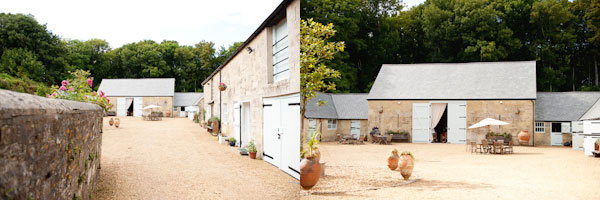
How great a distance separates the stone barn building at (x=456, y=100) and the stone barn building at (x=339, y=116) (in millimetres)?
1160

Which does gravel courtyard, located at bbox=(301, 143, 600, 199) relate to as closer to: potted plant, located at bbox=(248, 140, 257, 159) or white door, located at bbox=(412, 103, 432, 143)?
potted plant, located at bbox=(248, 140, 257, 159)

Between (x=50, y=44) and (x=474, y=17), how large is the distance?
35388mm

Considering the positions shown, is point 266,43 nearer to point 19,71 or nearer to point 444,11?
point 19,71

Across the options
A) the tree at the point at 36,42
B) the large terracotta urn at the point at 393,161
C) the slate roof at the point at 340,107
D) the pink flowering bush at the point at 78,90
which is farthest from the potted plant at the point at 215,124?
the large terracotta urn at the point at 393,161

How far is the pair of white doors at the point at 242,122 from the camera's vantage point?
1188cm

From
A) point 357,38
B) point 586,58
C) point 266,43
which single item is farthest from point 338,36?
point 586,58

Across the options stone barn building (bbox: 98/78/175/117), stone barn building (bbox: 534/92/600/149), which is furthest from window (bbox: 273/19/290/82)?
stone barn building (bbox: 98/78/175/117)

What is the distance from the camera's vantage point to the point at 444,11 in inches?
1487

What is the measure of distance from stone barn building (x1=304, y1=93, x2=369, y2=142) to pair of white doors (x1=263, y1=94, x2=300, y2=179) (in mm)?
13837

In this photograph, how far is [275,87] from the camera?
26.4ft

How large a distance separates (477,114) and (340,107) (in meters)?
7.87

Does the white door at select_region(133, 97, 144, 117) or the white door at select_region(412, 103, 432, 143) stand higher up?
the white door at select_region(133, 97, 144, 117)

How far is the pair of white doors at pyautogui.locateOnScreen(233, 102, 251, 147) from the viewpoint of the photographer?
1188 centimetres

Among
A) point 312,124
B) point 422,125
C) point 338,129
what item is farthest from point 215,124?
point 422,125
